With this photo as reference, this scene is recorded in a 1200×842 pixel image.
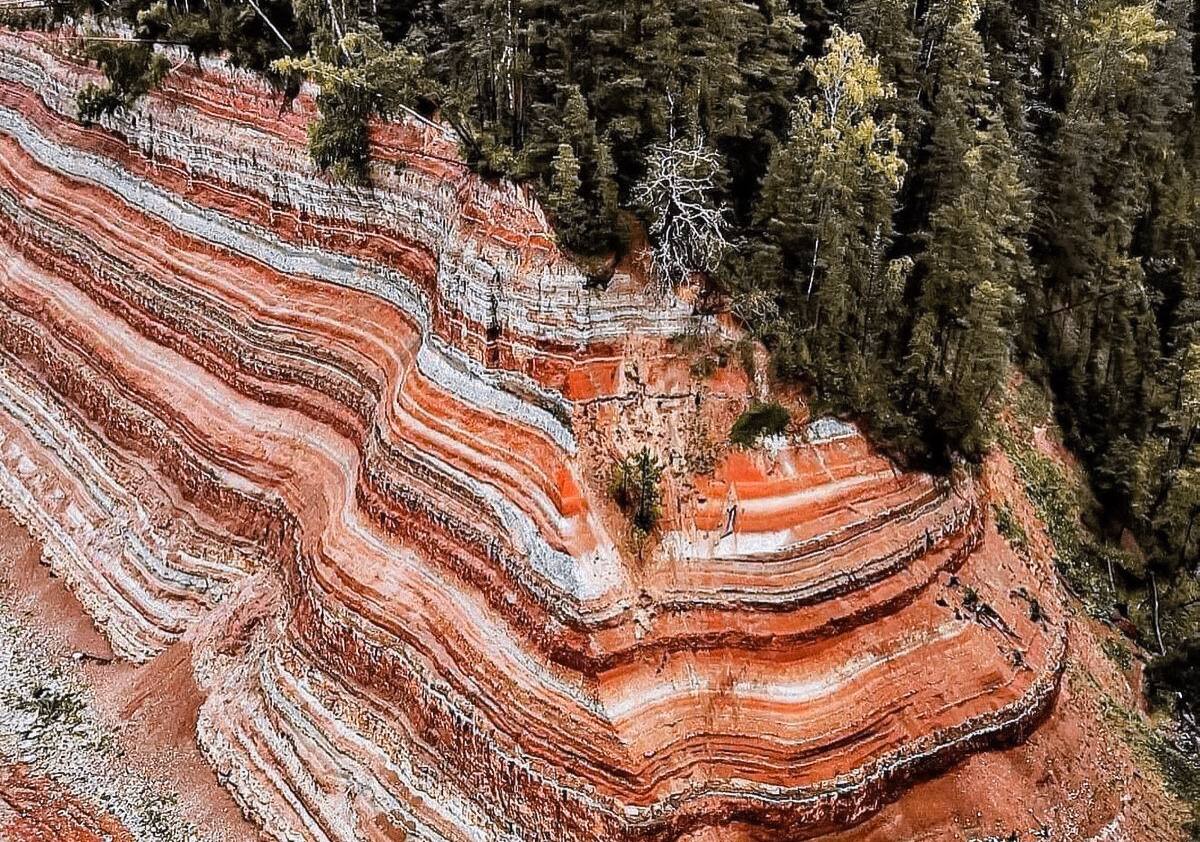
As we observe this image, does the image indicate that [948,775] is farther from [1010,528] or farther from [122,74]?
[122,74]

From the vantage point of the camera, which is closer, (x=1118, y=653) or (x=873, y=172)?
(x=873, y=172)

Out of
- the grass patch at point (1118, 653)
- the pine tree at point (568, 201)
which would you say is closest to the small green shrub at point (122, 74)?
the pine tree at point (568, 201)

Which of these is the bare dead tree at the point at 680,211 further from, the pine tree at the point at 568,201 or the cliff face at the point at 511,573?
the pine tree at the point at 568,201

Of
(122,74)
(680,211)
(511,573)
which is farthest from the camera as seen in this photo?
(122,74)

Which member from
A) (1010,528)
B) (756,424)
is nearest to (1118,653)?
(1010,528)

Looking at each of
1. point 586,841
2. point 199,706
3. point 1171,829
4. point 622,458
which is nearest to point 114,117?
point 199,706

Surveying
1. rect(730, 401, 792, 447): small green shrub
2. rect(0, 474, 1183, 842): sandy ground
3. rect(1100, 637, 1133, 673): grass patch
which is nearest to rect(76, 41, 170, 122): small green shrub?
rect(0, 474, 1183, 842): sandy ground
